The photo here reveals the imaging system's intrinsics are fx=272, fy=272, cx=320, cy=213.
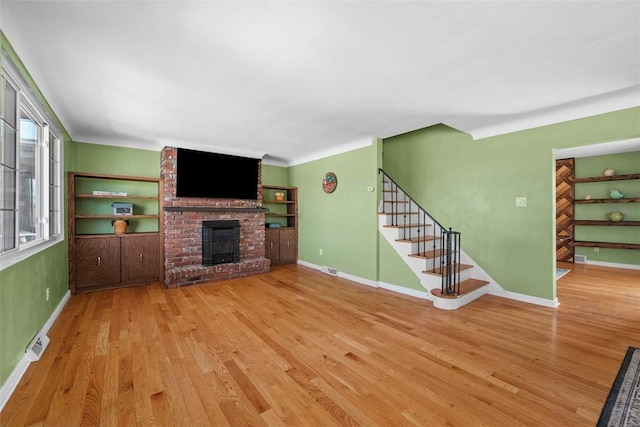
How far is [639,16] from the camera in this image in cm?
171

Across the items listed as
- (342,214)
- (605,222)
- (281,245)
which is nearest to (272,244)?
(281,245)

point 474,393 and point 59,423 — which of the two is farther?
point 474,393

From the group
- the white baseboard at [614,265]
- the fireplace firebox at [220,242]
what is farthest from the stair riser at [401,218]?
the white baseboard at [614,265]

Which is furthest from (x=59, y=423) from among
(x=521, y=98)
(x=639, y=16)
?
(x=521, y=98)

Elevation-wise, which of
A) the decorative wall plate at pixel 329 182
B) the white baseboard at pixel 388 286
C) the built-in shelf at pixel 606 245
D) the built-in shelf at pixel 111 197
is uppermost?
the decorative wall plate at pixel 329 182

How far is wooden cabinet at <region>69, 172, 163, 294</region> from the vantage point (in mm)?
4039

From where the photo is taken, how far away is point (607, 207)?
5.75 m

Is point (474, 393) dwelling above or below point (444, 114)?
below

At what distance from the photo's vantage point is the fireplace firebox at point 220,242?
489cm

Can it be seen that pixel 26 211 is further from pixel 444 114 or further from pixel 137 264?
pixel 444 114

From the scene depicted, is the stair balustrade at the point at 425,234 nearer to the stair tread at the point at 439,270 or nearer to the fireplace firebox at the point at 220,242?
the stair tread at the point at 439,270

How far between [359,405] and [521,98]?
3326mm

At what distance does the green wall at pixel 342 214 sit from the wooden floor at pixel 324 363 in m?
1.17

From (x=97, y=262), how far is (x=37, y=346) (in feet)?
7.08
